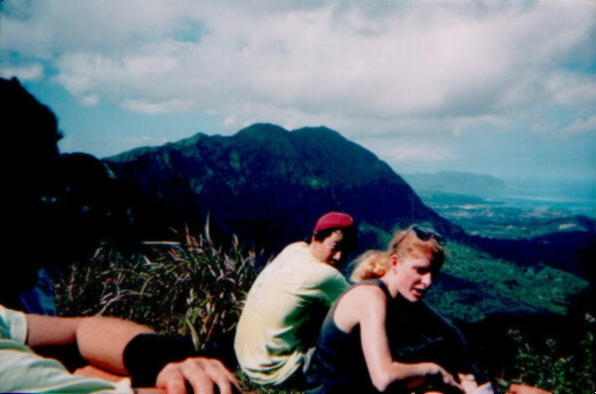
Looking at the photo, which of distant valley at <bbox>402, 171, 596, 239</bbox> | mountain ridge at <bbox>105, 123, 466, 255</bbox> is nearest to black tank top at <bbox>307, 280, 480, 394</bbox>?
mountain ridge at <bbox>105, 123, 466, 255</bbox>

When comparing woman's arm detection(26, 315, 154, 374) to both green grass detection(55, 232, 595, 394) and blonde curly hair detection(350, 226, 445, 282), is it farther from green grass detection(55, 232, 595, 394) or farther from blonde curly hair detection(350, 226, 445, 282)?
green grass detection(55, 232, 595, 394)

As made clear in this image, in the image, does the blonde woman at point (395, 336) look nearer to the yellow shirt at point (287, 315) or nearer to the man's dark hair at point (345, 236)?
the yellow shirt at point (287, 315)

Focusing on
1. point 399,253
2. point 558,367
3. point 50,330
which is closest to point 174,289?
point 399,253

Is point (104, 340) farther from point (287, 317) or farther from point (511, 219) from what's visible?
point (511, 219)

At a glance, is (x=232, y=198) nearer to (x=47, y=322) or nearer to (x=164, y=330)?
(x=164, y=330)

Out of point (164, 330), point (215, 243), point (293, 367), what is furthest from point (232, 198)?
point (293, 367)
